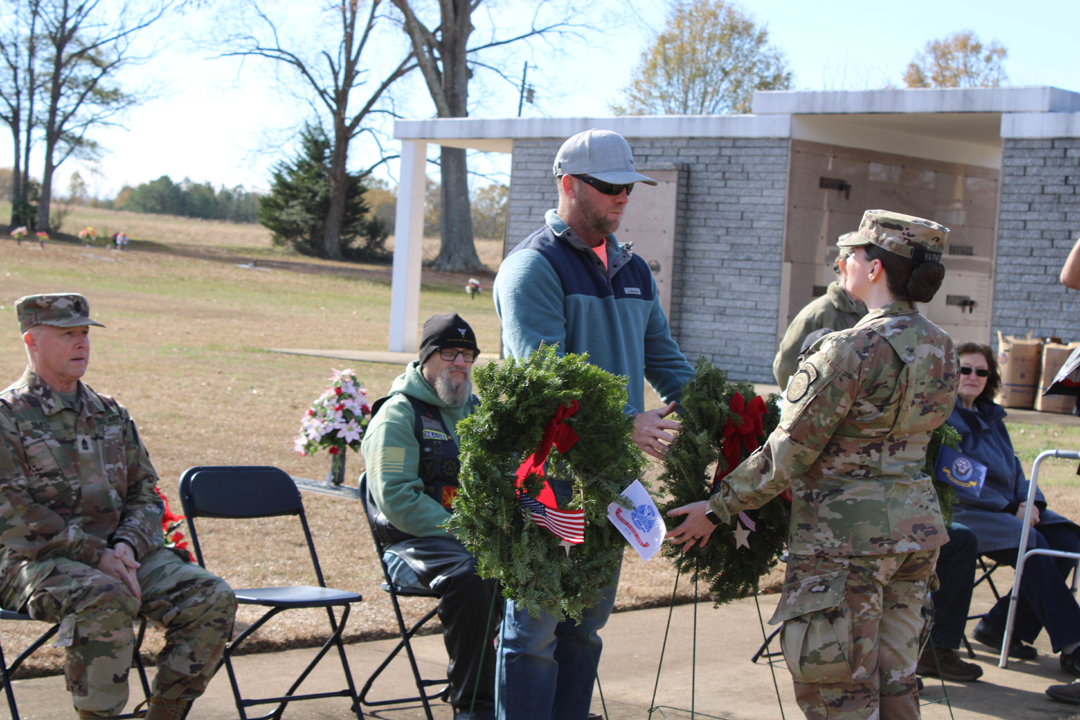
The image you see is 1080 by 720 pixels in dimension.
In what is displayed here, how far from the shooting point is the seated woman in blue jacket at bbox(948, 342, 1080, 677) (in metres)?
4.78

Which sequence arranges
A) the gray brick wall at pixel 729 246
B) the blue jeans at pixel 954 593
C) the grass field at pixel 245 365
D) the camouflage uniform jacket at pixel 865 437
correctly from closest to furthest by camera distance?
1. the camouflage uniform jacket at pixel 865 437
2. the blue jeans at pixel 954 593
3. the grass field at pixel 245 365
4. the gray brick wall at pixel 729 246

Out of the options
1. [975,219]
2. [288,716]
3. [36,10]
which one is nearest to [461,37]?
[36,10]

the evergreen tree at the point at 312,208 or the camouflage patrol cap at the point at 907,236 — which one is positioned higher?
the evergreen tree at the point at 312,208

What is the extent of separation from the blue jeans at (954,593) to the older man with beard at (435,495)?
208 cm

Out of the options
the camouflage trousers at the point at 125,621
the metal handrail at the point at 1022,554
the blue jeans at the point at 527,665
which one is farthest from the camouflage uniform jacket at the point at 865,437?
the metal handrail at the point at 1022,554

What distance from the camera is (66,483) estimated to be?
366 centimetres

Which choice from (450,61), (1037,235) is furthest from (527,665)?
(450,61)

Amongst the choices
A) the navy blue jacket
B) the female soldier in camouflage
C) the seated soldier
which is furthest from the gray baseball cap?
the navy blue jacket

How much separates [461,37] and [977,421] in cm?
3303

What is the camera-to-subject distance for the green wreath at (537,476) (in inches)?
114

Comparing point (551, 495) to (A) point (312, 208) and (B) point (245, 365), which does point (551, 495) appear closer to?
(B) point (245, 365)

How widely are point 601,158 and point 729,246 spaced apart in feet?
39.1

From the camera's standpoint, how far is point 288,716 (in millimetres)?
3973

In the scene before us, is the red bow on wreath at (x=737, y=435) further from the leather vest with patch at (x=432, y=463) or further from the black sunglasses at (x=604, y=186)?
the leather vest with patch at (x=432, y=463)
